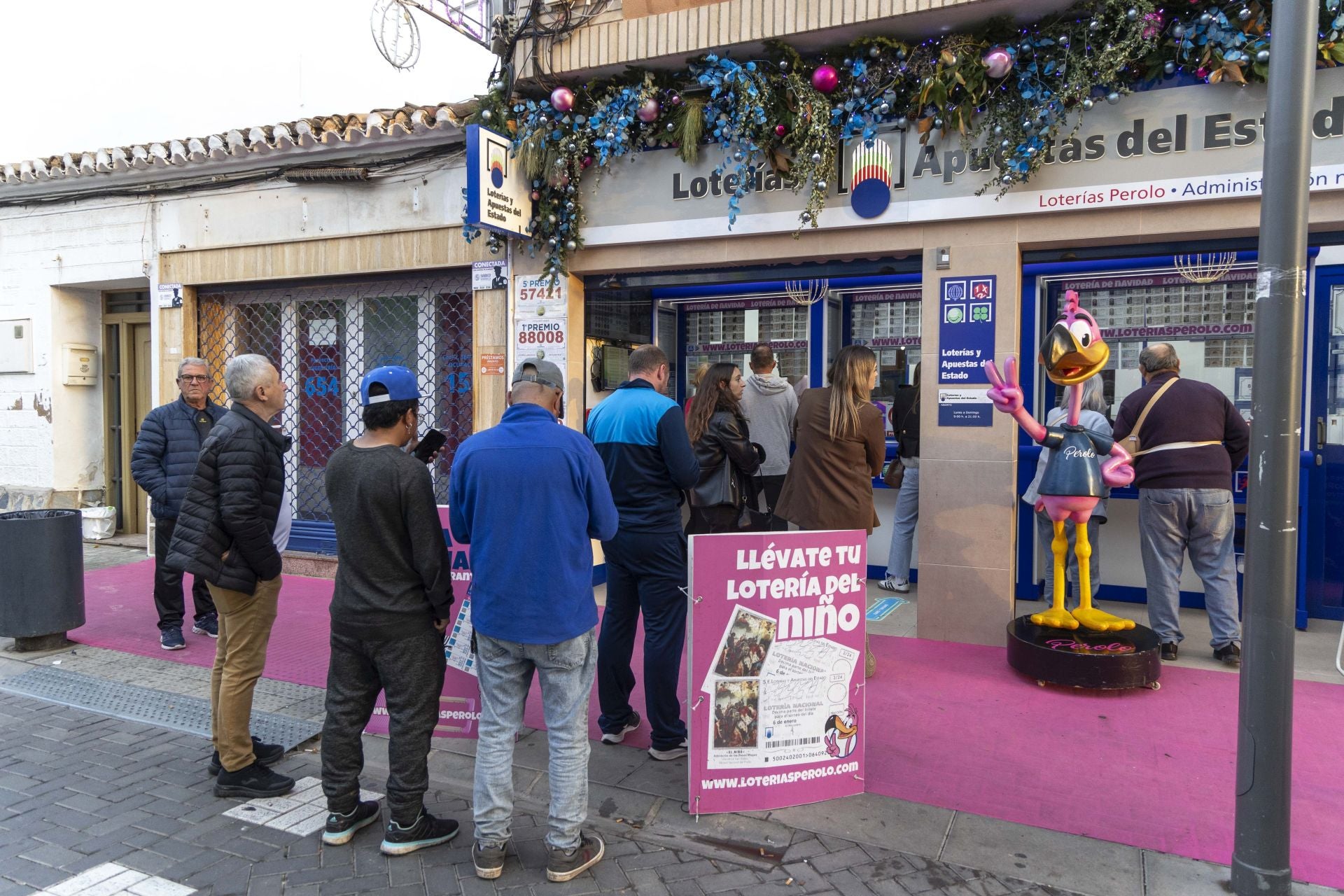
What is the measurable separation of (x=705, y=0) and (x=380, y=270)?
3.70m

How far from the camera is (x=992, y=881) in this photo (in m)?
3.23

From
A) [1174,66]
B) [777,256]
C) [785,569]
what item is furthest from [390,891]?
[1174,66]

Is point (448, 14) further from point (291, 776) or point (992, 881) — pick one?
point (992, 881)

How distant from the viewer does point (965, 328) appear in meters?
5.81

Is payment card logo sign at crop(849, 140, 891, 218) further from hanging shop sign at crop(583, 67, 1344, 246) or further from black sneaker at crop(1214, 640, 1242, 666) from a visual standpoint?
black sneaker at crop(1214, 640, 1242, 666)

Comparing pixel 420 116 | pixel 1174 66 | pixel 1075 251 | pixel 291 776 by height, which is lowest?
pixel 291 776

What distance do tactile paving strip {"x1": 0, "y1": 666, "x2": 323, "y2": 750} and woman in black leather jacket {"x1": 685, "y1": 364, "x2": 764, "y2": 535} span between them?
2.63 meters

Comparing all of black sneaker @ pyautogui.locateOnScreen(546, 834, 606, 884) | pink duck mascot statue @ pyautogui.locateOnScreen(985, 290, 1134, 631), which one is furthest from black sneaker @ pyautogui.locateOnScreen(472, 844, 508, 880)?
pink duck mascot statue @ pyautogui.locateOnScreen(985, 290, 1134, 631)

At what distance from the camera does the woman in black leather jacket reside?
590 centimetres

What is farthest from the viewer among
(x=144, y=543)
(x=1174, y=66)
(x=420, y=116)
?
(x=144, y=543)

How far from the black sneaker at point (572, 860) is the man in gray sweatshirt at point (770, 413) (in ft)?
12.4

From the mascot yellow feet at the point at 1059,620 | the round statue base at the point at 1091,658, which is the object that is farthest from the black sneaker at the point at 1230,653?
the mascot yellow feet at the point at 1059,620

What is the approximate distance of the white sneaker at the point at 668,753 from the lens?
4.30m

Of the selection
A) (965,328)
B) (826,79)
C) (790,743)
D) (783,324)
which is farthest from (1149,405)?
(790,743)
